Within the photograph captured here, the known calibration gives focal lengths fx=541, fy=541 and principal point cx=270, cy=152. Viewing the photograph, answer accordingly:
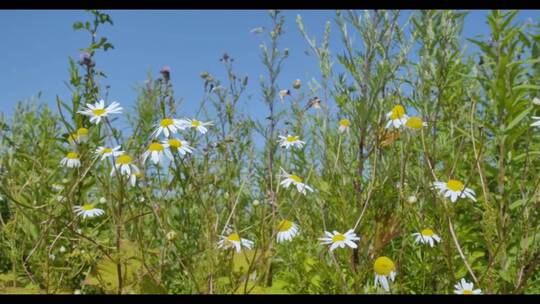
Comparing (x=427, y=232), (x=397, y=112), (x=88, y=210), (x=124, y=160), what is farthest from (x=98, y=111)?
(x=427, y=232)

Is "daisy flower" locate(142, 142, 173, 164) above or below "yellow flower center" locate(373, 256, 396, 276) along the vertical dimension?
above

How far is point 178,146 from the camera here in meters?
1.65

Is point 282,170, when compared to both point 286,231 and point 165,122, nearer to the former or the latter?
point 286,231

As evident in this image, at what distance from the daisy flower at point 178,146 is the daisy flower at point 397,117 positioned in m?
0.67

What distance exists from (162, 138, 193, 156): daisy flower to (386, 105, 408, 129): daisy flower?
2.21ft

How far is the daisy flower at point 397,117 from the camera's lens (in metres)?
1.76

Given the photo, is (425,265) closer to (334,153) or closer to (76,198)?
(334,153)

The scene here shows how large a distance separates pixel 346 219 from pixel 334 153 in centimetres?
31

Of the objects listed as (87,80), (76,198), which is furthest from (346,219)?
(87,80)

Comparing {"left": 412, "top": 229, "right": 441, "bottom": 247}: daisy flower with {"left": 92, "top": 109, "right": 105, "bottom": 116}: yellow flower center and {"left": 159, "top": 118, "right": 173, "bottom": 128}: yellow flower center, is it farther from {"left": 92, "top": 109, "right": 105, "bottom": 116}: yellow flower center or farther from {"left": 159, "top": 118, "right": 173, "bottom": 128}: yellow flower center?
{"left": 92, "top": 109, "right": 105, "bottom": 116}: yellow flower center

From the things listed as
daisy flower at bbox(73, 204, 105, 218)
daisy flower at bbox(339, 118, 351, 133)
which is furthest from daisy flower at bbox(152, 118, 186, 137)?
daisy flower at bbox(339, 118, 351, 133)

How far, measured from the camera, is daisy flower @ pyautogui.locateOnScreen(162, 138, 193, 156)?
1617 millimetres

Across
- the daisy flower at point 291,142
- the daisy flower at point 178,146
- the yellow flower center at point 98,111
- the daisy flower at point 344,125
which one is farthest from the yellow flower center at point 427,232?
the yellow flower center at point 98,111

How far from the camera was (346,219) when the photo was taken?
1.75 metres
